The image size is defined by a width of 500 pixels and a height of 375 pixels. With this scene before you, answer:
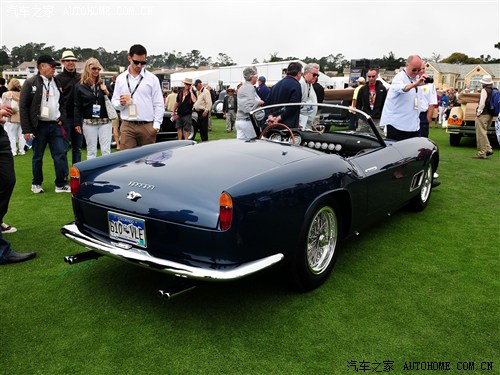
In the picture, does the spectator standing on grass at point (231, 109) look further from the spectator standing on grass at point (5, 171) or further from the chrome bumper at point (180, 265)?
the chrome bumper at point (180, 265)

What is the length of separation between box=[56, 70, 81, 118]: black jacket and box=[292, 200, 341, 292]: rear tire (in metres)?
4.63

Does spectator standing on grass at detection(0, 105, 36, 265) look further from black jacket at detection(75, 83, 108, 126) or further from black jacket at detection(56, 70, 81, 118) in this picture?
black jacket at detection(56, 70, 81, 118)

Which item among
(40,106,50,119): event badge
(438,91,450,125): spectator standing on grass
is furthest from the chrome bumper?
(438,91,450,125): spectator standing on grass

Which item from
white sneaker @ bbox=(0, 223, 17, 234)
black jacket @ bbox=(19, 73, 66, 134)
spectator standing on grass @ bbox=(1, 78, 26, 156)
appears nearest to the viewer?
white sneaker @ bbox=(0, 223, 17, 234)

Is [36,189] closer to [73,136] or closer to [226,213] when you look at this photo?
[73,136]

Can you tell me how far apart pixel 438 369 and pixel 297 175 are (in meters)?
1.38

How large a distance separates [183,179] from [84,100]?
3.91 metres

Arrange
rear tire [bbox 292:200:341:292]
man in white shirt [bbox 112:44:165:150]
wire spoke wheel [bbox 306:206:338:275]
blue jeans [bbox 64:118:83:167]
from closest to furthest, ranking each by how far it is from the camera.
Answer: rear tire [bbox 292:200:341:292], wire spoke wheel [bbox 306:206:338:275], man in white shirt [bbox 112:44:165:150], blue jeans [bbox 64:118:83:167]

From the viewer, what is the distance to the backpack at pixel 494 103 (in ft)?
29.0

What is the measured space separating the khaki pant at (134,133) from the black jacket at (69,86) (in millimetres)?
1353

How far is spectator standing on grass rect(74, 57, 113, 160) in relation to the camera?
598 centimetres

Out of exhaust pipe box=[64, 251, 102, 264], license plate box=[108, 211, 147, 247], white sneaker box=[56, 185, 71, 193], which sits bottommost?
white sneaker box=[56, 185, 71, 193]

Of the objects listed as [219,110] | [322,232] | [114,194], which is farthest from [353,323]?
[219,110]

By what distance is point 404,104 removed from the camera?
19.1 feet
